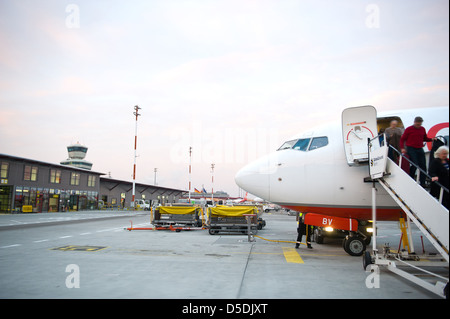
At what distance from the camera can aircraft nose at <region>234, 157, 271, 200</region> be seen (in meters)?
10.7

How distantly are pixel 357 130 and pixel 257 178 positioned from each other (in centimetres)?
374

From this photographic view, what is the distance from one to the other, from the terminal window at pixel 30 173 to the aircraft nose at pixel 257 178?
4345 cm

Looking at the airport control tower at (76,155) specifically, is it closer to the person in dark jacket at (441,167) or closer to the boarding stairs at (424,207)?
the boarding stairs at (424,207)

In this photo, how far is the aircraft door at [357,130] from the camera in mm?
9383

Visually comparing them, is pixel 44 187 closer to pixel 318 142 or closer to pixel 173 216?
pixel 173 216

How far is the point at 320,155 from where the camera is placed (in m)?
10.2

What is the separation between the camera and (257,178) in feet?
35.6

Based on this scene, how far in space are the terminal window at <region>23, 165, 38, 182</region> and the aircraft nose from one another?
43452 mm

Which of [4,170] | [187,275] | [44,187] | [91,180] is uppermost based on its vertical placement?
[4,170]

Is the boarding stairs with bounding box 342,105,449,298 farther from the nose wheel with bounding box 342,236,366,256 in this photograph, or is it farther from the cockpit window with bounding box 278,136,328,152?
the nose wheel with bounding box 342,236,366,256

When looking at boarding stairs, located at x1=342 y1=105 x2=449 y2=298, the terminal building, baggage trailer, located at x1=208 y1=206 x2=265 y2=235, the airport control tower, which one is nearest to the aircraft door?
boarding stairs, located at x1=342 y1=105 x2=449 y2=298

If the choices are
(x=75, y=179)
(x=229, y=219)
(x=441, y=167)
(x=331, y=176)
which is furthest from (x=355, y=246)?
(x=75, y=179)

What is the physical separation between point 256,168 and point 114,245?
700 centimetres

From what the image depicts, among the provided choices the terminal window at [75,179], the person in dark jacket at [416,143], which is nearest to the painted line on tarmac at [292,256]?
the person in dark jacket at [416,143]
